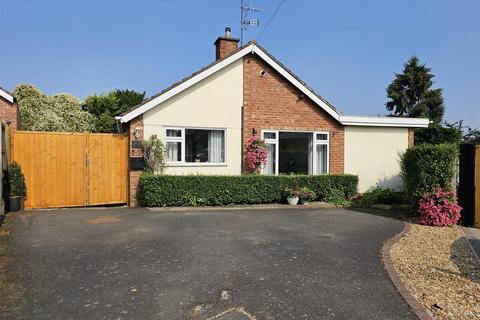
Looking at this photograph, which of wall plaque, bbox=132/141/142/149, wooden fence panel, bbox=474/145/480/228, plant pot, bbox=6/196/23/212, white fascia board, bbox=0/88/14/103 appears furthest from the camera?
white fascia board, bbox=0/88/14/103

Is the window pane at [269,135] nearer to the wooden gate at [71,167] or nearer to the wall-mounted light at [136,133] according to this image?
the wall-mounted light at [136,133]

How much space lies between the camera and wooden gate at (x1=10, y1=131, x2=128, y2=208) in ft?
35.1

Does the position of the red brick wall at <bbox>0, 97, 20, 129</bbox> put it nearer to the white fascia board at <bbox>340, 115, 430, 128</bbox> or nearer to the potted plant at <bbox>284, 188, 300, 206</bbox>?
the potted plant at <bbox>284, 188, 300, 206</bbox>

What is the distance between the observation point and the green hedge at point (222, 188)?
11.1 m

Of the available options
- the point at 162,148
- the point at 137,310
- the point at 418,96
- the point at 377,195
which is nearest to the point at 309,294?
the point at 137,310

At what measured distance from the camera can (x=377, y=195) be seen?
1287 cm

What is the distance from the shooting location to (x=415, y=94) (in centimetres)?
4403

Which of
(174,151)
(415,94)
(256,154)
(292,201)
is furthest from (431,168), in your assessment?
(415,94)

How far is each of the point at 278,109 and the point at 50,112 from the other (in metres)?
15.5

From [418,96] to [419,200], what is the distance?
38746 millimetres

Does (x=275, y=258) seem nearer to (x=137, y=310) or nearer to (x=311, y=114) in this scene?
(x=137, y=310)

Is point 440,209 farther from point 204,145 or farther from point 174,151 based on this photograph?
point 174,151

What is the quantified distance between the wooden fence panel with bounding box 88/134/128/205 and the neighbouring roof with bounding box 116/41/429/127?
802 millimetres

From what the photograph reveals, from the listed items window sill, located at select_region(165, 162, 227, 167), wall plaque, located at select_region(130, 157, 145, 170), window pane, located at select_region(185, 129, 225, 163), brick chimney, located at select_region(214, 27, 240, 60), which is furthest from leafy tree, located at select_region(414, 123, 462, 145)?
wall plaque, located at select_region(130, 157, 145, 170)
